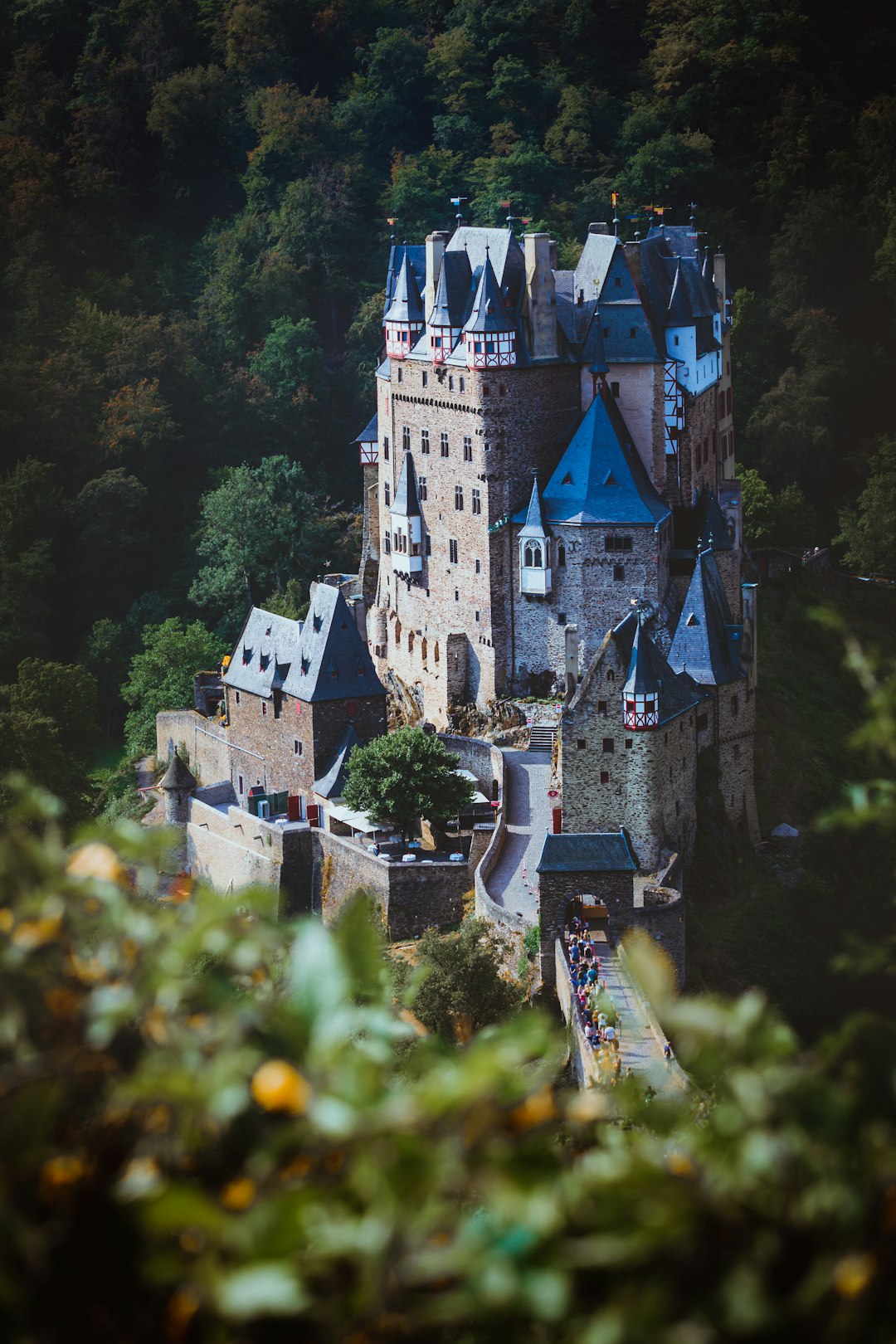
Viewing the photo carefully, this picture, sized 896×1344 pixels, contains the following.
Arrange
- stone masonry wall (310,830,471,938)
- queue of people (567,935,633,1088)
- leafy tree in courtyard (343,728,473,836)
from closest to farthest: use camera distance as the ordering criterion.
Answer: queue of people (567,935,633,1088)
stone masonry wall (310,830,471,938)
leafy tree in courtyard (343,728,473,836)

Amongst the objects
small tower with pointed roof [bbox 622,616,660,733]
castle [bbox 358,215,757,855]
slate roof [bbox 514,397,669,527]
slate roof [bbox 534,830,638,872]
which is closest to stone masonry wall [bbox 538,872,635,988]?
slate roof [bbox 534,830,638,872]

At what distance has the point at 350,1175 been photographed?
828 centimetres

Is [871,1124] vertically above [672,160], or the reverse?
[672,160]

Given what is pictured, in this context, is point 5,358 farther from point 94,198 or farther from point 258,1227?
point 258,1227

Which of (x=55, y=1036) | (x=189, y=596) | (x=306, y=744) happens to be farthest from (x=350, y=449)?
(x=55, y=1036)

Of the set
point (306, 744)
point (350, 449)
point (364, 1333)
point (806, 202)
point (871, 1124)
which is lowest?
point (364, 1333)

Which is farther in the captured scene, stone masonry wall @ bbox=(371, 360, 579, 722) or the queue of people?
stone masonry wall @ bbox=(371, 360, 579, 722)

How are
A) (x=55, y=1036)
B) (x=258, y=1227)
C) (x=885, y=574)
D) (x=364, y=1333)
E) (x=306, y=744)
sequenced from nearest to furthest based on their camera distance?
(x=258, y=1227) → (x=364, y=1333) → (x=55, y=1036) → (x=306, y=744) → (x=885, y=574)

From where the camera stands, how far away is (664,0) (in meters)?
87.8

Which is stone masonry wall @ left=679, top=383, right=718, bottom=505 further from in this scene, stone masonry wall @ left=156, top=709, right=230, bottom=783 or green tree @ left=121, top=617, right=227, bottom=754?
green tree @ left=121, top=617, right=227, bottom=754

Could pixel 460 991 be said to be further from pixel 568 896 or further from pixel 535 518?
pixel 535 518

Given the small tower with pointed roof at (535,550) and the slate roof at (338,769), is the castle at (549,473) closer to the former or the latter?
the small tower with pointed roof at (535,550)

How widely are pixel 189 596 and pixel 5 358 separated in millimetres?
13138

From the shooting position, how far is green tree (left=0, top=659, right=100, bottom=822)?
55.6 metres
